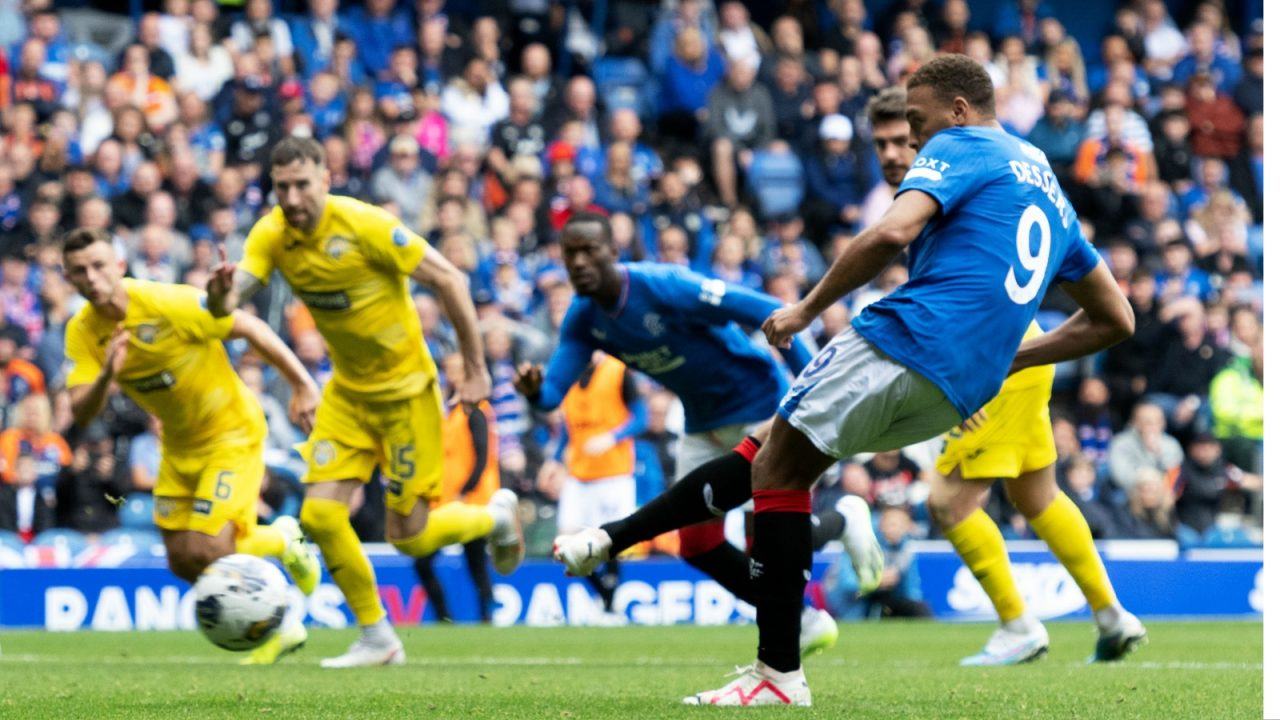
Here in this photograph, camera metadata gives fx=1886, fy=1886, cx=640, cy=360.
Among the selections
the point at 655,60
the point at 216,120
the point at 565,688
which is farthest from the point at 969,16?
the point at 565,688

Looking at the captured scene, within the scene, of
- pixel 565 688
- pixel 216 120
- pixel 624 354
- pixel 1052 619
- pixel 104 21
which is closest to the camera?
pixel 565 688

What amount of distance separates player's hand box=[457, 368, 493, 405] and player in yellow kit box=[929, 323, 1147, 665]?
238 cm

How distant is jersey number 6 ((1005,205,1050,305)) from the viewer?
619cm

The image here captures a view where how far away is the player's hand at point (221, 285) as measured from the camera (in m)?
8.41

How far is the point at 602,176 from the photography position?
1789 centimetres

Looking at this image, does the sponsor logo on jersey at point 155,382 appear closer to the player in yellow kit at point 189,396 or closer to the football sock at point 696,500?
the player in yellow kit at point 189,396

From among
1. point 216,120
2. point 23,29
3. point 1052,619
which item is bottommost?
point 1052,619

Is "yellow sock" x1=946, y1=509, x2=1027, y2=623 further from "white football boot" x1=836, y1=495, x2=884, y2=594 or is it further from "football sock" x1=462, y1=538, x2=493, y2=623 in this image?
"football sock" x1=462, y1=538, x2=493, y2=623

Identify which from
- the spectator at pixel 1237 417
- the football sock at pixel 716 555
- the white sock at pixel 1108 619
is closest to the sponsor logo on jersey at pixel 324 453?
the football sock at pixel 716 555

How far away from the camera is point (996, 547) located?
31.3 ft

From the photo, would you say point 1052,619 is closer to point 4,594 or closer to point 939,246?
point 4,594

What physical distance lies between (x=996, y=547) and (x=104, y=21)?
1255 centimetres

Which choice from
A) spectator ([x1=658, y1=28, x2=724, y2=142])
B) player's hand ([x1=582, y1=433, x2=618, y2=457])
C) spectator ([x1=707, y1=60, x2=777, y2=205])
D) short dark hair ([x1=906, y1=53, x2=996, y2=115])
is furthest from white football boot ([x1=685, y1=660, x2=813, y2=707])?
spectator ([x1=658, y1=28, x2=724, y2=142])

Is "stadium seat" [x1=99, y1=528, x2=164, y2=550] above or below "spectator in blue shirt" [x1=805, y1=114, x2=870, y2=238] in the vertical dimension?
below
